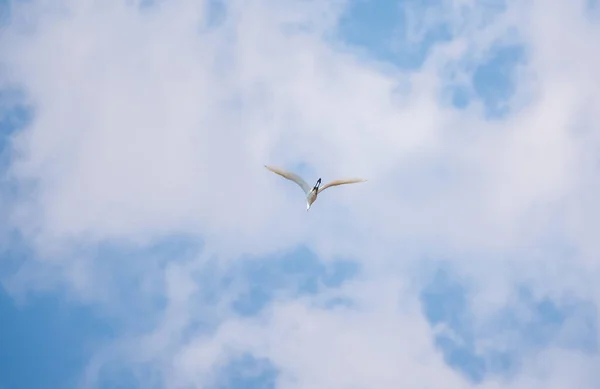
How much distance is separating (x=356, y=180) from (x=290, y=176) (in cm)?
500

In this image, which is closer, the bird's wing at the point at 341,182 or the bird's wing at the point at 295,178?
the bird's wing at the point at 341,182

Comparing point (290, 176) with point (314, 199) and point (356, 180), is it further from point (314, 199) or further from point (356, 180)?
point (356, 180)

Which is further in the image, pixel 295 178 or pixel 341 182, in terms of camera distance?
pixel 295 178

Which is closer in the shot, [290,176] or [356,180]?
[356,180]

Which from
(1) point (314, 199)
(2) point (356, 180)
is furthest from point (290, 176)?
(2) point (356, 180)

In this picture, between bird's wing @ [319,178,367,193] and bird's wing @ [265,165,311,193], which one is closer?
bird's wing @ [319,178,367,193]

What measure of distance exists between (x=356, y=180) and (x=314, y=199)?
405 centimetres

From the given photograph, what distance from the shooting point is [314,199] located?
40.8m

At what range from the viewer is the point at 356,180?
3791cm

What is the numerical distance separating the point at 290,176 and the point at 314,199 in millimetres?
2276

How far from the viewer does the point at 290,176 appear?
40531 mm

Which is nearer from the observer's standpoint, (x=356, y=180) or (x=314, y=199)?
(x=356, y=180)
